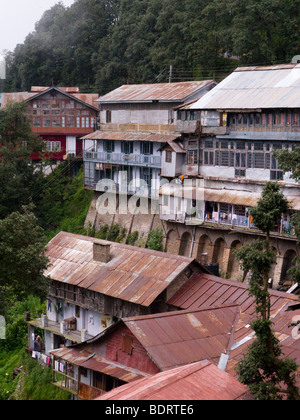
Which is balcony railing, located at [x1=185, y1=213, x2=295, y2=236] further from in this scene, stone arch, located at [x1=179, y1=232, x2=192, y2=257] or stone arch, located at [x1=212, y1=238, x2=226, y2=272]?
stone arch, located at [x1=179, y1=232, x2=192, y2=257]

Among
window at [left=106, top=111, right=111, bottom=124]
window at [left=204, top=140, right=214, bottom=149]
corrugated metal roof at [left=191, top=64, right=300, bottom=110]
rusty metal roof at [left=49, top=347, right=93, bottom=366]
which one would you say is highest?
corrugated metal roof at [left=191, top=64, right=300, bottom=110]

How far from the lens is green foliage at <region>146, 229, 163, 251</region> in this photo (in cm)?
4565

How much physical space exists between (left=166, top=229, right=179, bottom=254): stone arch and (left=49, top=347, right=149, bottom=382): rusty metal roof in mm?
14053

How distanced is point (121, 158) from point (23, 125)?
9944 millimetres

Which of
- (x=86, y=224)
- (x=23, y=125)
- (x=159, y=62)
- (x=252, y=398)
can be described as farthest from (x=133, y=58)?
(x=252, y=398)

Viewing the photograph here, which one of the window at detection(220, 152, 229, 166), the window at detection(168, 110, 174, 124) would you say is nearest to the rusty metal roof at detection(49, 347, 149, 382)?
the window at detection(220, 152, 229, 166)

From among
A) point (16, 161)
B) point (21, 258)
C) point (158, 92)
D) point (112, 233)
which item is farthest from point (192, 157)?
point (21, 258)

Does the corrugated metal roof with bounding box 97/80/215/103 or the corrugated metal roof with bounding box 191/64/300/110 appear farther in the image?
the corrugated metal roof with bounding box 97/80/215/103

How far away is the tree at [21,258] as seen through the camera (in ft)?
104

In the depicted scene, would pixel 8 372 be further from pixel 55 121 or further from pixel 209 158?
pixel 55 121

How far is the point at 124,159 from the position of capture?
168 feet

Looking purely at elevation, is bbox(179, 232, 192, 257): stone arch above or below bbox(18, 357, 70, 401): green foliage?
above

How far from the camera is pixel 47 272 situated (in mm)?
40000

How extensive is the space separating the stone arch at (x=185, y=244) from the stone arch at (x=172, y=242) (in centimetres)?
37
